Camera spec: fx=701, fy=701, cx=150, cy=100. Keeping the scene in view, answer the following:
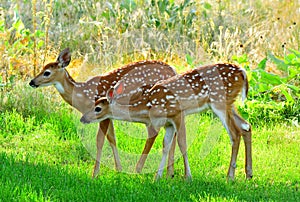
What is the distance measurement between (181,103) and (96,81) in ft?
3.20

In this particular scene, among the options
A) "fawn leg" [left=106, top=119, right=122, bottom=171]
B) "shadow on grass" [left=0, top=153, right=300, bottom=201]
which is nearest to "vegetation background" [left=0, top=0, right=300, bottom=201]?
"shadow on grass" [left=0, top=153, right=300, bottom=201]

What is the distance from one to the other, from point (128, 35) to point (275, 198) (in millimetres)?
4808

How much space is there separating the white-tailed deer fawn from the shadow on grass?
0.48 metres

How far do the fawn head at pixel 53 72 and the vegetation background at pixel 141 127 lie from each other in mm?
779

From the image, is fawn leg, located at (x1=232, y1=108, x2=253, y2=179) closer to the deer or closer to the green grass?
the deer

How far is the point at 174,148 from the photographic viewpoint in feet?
22.7

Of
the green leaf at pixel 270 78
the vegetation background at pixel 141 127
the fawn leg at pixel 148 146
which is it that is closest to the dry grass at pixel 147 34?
the vegetation background at pixel 141 127

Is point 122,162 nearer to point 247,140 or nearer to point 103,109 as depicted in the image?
point 103,109

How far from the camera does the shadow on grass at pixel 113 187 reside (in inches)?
227

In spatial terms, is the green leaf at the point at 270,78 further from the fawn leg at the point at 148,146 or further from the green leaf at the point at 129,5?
the green leaf at the point at 129,5

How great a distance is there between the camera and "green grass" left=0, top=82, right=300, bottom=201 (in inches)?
234

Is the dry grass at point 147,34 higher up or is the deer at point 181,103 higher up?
the deer at point 181,103

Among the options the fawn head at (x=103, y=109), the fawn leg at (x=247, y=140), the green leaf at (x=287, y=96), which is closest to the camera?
the fawn head at (x=103, y=109)

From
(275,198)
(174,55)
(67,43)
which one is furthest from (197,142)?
(67,43)
